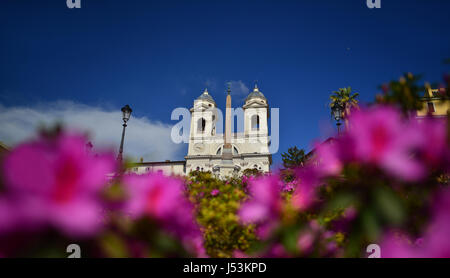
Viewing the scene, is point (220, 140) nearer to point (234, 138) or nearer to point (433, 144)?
point (234, 138)

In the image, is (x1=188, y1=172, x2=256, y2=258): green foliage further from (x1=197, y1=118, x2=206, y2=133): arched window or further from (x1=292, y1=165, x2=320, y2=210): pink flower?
(x1=197, y1=118, x2=206, y2=133): arched window

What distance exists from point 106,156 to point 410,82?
1.43 meters

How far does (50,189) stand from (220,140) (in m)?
48.8

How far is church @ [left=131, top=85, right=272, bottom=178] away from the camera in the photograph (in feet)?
150

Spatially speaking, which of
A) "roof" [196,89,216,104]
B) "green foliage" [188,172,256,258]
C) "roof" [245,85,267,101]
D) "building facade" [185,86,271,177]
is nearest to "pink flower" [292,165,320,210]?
"green foliage" [188,172,256,258]

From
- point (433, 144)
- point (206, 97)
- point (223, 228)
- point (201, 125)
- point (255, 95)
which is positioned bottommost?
point (223, 228)

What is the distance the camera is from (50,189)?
58cm

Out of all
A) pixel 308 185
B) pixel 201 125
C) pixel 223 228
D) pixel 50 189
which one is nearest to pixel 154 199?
pixel 50 189

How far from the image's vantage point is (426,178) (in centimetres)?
108

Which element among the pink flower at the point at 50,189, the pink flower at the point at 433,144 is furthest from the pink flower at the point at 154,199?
the pink flower at the point at 433,144

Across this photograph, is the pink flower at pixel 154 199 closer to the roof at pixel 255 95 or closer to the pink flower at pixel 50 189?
the pink flower at pixel 50 189

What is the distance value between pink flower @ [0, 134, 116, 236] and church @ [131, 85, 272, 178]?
144 ft
